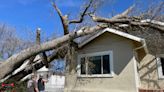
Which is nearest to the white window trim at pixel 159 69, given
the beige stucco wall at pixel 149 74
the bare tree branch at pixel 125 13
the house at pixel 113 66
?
the house at pixel 113 66

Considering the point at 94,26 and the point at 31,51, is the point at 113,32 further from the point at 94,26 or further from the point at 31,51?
the point at 31,51

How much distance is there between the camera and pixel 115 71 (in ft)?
35.9

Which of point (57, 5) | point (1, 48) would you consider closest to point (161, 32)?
point (57, 5)

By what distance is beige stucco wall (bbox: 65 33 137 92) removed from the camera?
10.5 meters

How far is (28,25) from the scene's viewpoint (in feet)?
Answer: 46.5

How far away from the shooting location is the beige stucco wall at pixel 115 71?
1050 centimetres

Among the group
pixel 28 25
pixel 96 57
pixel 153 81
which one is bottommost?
pixel 153 81

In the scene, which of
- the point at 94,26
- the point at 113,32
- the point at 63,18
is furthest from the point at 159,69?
the point at 63,18

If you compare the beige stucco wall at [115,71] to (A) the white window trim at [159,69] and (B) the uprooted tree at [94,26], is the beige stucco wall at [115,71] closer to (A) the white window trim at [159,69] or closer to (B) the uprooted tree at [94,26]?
(B) the uprooted tree at [94,26]

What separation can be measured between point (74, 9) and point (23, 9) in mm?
5265

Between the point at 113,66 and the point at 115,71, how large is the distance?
277mm

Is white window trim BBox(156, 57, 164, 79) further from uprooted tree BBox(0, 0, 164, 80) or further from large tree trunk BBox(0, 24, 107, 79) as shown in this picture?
large tree trunk BBox(0, 24, 107, 79)

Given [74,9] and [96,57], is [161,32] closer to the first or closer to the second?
[96,57]

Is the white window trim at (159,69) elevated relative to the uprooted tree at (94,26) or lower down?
lower down
